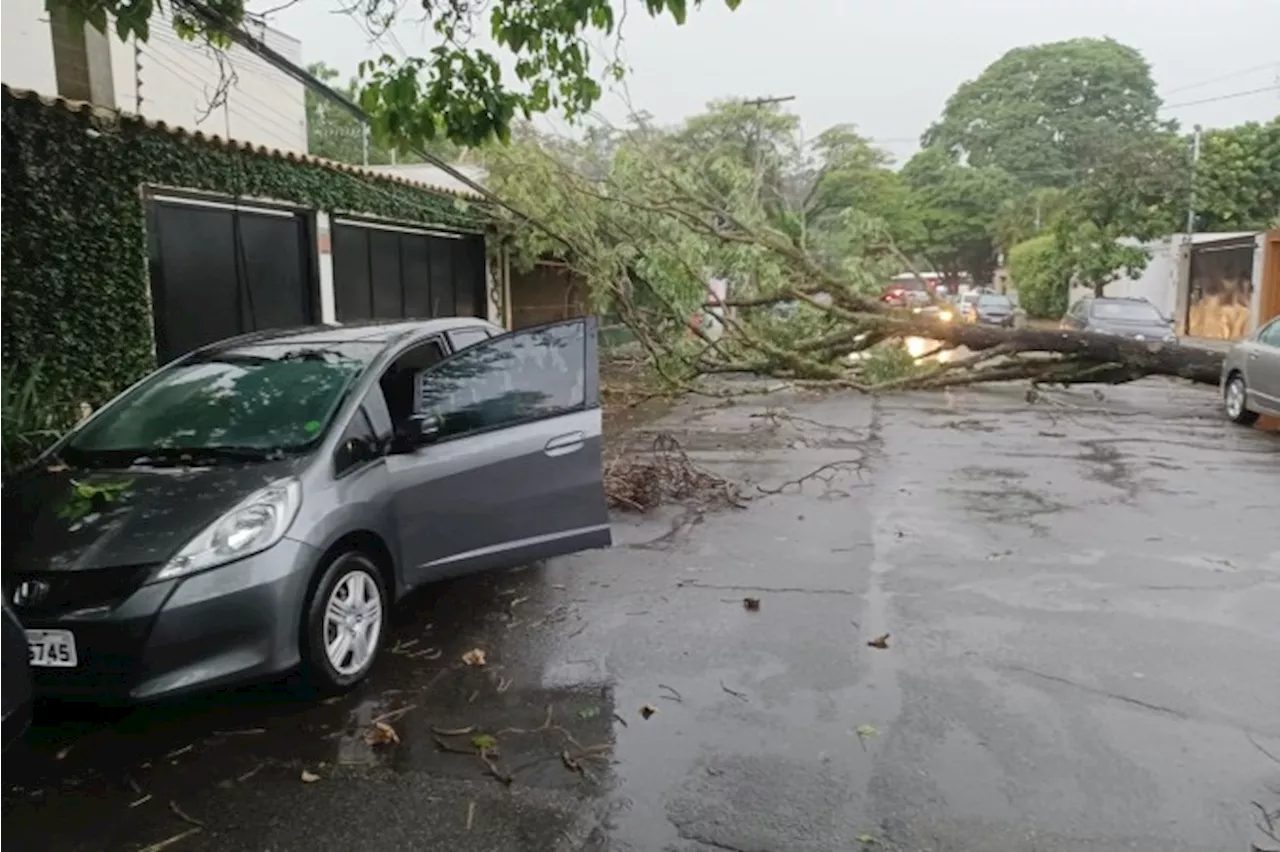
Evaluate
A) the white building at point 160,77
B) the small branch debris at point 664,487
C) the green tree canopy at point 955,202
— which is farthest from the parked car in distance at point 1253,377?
the green tree canopy at point 955,202

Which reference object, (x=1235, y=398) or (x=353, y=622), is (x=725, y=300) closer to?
(x=1235, y=398)

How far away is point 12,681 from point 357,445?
1.84m

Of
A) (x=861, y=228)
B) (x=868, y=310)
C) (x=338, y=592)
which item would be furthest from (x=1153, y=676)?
(x=861, y=228)

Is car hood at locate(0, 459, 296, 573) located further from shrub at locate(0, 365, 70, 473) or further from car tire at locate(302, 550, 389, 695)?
shrub at locate(0, 365, 70, 473)

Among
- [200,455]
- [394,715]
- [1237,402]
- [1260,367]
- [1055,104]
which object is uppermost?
[1055,104]

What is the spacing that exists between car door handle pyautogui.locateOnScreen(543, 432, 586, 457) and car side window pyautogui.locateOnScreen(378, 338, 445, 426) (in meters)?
0.77

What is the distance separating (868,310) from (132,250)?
944 centimetres

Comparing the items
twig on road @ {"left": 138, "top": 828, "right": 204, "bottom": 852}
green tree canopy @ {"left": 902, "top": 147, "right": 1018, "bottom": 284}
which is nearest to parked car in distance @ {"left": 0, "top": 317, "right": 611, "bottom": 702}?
twig on road @ {"left": 138, "top": 828, "right": 204, "bottom": 852}

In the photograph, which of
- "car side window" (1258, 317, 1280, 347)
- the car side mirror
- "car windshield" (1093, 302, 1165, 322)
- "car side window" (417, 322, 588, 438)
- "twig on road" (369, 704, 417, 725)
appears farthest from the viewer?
"car windshield" (1093, 302, 1165, 322)

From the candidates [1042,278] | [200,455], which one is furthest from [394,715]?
[1042,278]

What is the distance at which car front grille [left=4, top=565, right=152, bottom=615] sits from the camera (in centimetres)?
384

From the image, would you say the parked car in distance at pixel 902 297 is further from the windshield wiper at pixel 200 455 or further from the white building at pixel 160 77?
the windshield wiper at pixel 200 455

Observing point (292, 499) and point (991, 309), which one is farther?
point (991, 309)

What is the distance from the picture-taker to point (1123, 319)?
20188mm
